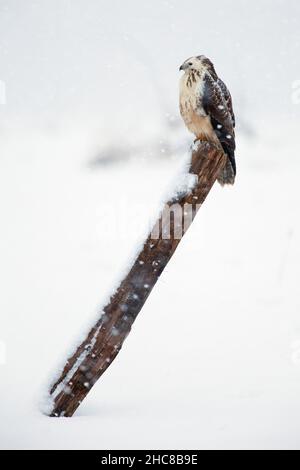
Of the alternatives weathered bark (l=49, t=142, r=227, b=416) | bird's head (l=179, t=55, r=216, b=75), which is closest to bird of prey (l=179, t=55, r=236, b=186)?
bird's head (l=179, t=55, r=216, b=75)

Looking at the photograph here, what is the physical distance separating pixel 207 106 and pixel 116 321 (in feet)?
8.15

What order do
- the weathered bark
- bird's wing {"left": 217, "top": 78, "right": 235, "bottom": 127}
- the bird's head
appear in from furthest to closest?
the bird's head < bird's wing {"left": 217, "top": 78, "right": 235, "bottom": 127} < the weathered bark

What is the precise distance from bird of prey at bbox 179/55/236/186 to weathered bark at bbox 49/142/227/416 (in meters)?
0.97

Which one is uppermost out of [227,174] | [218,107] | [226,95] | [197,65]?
[197,65]

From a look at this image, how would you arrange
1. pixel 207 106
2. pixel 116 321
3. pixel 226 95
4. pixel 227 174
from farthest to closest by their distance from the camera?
pixel 226 95
pixel 207 106
pixel 227 174
pixel 116 321

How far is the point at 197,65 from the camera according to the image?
4.94 meters

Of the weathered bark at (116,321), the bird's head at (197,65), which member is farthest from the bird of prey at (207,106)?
the weathered bark at (116,321)

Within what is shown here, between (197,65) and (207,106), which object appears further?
(197,65)

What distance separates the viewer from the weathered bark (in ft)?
12.1

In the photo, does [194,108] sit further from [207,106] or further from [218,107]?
[218,107]

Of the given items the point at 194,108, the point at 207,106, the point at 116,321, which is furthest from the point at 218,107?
the point at 116,321

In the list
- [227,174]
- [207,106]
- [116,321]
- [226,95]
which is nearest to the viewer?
[116,321]

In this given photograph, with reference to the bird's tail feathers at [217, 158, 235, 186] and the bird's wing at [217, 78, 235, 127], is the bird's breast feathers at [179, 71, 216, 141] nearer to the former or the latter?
the bird's wing at [217, 78, 235, 127]

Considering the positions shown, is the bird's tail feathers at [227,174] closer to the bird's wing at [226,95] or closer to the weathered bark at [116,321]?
A: the bird's wing at [226,95]
